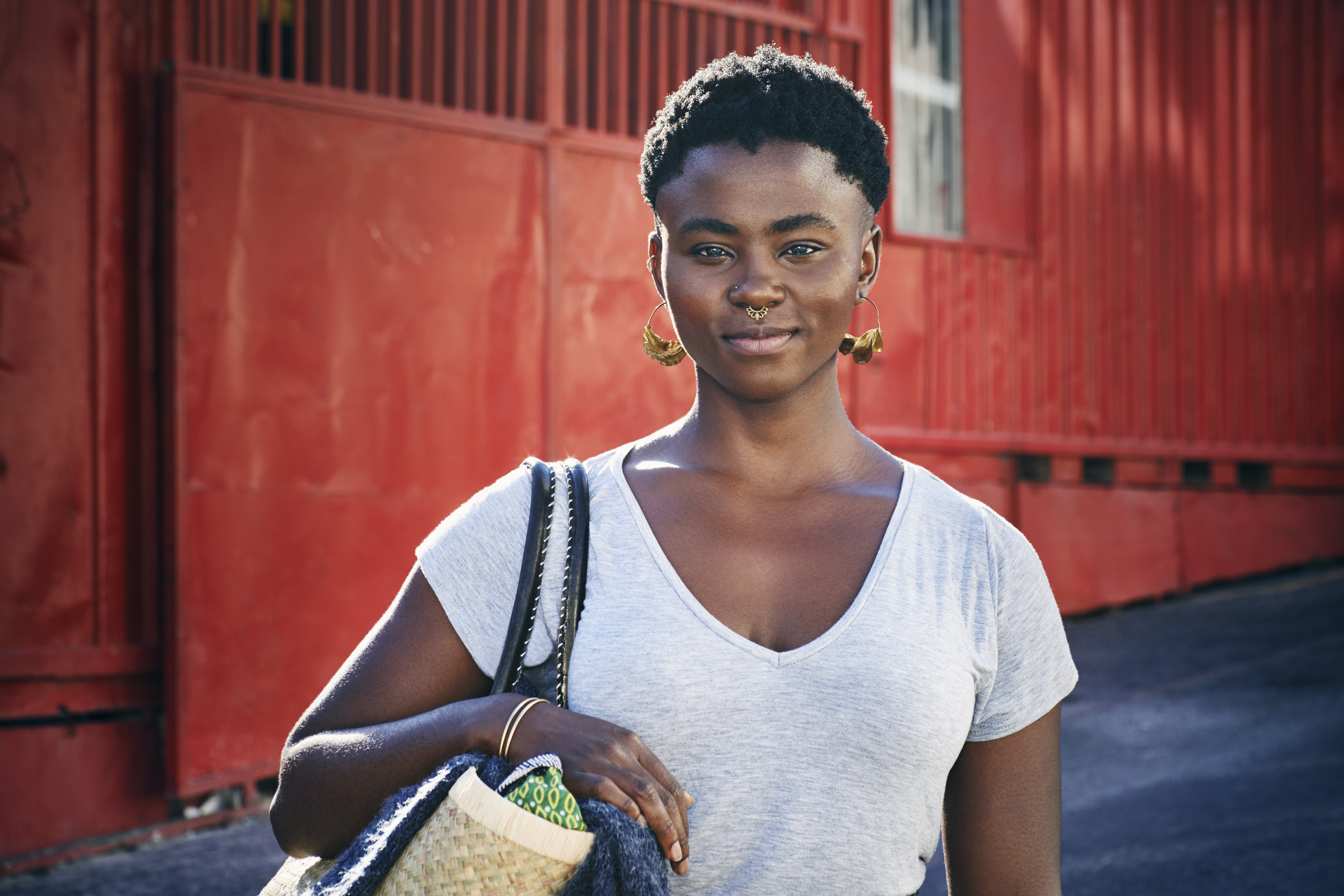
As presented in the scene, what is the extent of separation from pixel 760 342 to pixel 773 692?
20.2 inches

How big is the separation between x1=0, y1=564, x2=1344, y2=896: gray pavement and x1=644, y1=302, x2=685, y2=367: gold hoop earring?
9.51ft

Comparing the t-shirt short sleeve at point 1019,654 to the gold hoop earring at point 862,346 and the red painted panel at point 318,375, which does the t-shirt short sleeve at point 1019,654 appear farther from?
the red painted panel at point 318,375

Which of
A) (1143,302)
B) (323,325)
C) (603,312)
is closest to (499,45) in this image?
(603,312)

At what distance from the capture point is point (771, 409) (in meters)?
1.94

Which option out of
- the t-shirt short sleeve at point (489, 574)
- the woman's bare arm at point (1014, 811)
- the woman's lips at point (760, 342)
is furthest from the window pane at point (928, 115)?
the t-shirt short sleeve at point (489, 574)

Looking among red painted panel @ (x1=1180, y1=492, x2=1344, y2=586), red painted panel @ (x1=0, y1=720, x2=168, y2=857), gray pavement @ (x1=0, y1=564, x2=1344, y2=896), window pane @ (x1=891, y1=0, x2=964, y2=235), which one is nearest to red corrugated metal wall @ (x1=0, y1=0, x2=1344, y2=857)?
red painted panel @ (x1=0, y1=720, x2=168, y2=857)

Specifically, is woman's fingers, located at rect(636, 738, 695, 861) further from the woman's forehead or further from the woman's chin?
the woman's forehead

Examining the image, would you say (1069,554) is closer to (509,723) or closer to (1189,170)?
(1189,170)

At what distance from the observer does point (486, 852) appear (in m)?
1.37

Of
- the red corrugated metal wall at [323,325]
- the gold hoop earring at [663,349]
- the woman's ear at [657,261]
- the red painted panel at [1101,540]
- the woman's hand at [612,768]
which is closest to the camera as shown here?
the woman's hand at [612,768]

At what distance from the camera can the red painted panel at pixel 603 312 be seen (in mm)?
6066

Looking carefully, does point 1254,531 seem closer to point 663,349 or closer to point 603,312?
point 603,312

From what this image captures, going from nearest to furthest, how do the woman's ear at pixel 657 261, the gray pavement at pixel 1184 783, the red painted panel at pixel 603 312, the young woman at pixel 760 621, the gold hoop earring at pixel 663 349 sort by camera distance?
the young woman at pixel 760 621
the woman's ear at pixel 657 261
the gold hoop earring at pixel 663 349
the gray pavement at pixel 1184 783
the red painted panel at pixel 603 312

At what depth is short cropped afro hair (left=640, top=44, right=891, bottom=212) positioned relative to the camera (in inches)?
72.2
